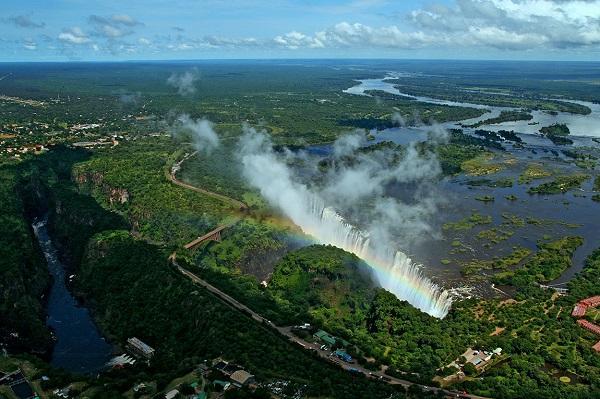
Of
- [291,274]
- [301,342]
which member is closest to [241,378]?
[301,342]

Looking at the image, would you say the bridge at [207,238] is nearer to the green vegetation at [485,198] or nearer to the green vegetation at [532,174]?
the green vegetation at [485,198]

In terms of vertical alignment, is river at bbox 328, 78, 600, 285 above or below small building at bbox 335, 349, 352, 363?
below

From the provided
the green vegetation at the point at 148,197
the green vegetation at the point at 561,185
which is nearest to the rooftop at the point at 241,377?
the green vegetation at the point at 148,197

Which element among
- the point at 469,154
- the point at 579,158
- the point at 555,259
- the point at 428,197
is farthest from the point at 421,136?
the point at 555,259

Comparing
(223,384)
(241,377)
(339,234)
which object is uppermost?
(241,377)

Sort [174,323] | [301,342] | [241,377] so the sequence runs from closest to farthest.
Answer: [241,377] < [301,342] < [174,323]

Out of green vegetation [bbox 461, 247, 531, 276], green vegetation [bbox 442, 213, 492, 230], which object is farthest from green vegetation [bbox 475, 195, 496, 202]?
green vegetation [bbox 461, 247, 531, 276]

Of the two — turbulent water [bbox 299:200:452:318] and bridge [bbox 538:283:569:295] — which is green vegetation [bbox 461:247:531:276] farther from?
turbulent water [bbox 299:200:452:318]

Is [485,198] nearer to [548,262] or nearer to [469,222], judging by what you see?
[469,222]
